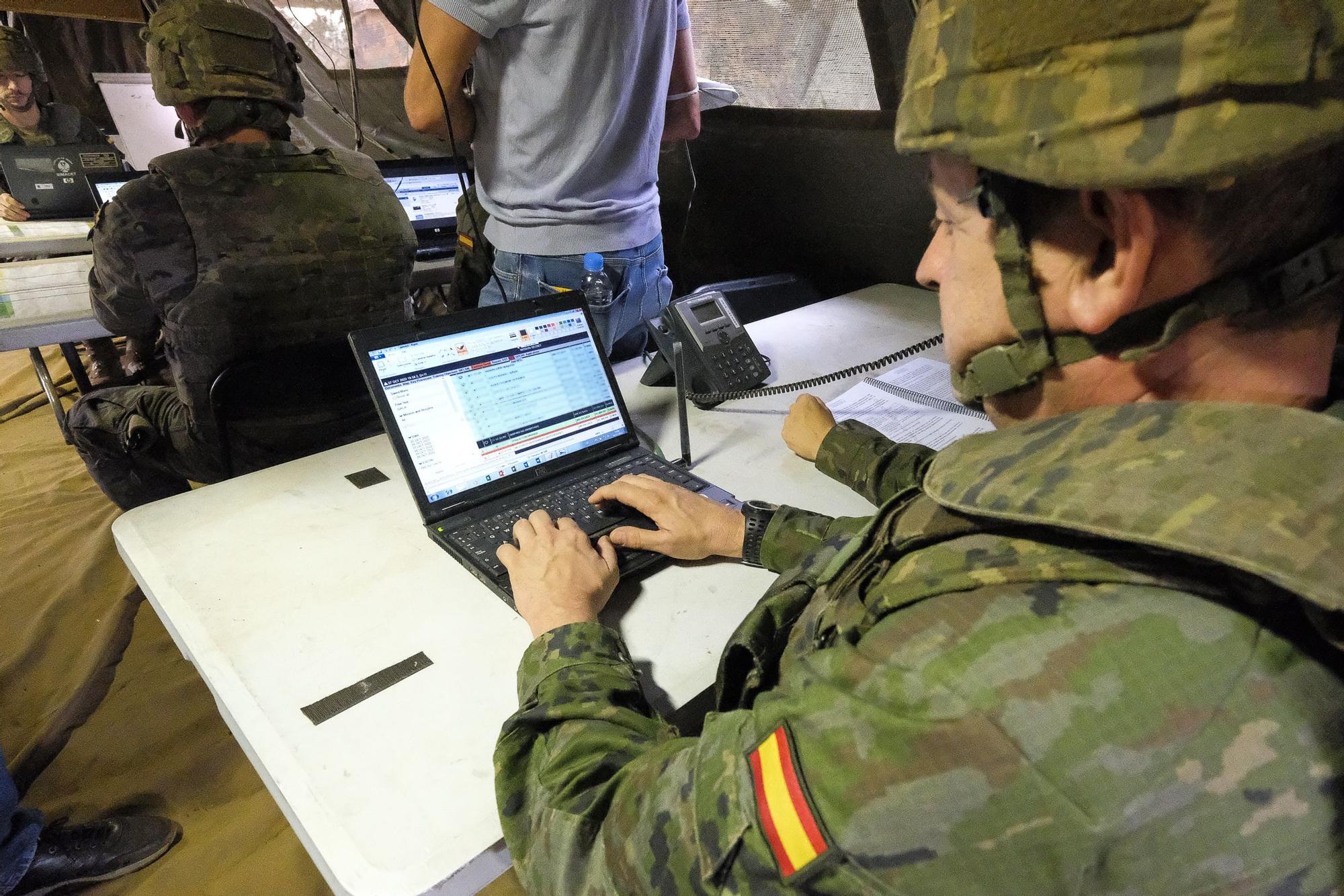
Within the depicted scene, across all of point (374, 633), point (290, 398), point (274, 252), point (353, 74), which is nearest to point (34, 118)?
point (353, 74)

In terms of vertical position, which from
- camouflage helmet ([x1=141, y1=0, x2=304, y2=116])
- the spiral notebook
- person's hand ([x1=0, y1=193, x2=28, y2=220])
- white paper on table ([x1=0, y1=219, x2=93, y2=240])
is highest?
camouflage helmet ([x1=141, y1=0, x2=304, y2=116])

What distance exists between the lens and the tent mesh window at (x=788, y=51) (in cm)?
198

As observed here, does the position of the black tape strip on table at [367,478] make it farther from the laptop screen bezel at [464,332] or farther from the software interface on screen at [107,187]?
the software interface on screen at [107,187]

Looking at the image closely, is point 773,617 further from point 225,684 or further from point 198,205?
point 198,205

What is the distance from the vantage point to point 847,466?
102cm

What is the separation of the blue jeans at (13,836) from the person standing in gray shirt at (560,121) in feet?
4.00

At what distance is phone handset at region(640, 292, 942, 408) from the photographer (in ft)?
4.29

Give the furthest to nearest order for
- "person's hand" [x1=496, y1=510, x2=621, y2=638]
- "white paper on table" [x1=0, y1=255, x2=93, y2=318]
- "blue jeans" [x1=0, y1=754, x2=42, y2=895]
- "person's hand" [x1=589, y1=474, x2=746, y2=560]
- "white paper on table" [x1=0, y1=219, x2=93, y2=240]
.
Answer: "white paper on table" [x1=0, y1=219, x2=93, y2=240]
"white paper on table" [x1=0, y1=255, x2=93, y2=318]
"blue jeans" [x1=0, y1=754, x2=42, y2=895]
"person's hand" [x1=589, y1=474, x2=746, y2=560]
"person's hand" [x1=496, y1=510, x2=621, y2=638]

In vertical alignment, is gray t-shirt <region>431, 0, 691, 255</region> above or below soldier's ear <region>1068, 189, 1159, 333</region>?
above

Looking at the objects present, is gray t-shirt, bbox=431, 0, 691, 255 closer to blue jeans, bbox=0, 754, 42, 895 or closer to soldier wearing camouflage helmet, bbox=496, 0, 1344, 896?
soldier wearing camouflage helmet, bbox=496, 0, 1344, 896

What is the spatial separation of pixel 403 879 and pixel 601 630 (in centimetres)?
25

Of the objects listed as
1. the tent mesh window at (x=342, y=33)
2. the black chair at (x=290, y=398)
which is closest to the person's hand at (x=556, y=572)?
the black chair at (x=290, y=398)

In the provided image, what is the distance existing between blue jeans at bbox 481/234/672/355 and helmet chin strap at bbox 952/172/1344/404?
909mm

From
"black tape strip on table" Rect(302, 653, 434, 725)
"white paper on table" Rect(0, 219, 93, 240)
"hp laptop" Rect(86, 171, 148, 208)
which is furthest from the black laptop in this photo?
"white paper on table" Rect(0, 219, 93, 240)
